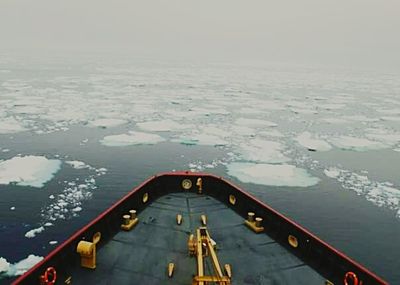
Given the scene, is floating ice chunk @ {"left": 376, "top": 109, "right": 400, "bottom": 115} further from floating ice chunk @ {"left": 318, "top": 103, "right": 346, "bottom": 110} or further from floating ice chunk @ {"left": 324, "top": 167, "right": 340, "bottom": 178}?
floating ice chunk @ {"left": 324, "top": 167, "right": 340, "bottom": 178}

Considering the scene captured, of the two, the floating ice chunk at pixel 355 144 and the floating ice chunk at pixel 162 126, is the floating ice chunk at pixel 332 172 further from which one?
the floating ice chunk at pixel 162 126

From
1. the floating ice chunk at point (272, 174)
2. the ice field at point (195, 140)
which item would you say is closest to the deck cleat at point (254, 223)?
the ice field at point (195, 140)

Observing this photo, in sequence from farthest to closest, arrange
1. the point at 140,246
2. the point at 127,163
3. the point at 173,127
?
the point at 173,127
the point at 127,163
the point at 140,246

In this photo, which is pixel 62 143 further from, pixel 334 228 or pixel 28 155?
pixel 334 228

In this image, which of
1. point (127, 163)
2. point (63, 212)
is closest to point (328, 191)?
point (127, 163)

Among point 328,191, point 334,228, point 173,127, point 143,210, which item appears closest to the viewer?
point 143,210

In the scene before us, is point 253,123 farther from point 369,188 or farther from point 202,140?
point 369,188

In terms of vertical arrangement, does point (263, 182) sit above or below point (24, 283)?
below

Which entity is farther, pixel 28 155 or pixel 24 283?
pixel 28 155
